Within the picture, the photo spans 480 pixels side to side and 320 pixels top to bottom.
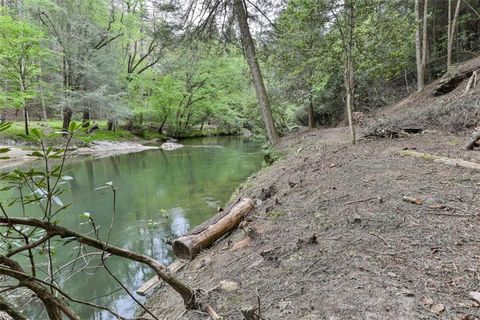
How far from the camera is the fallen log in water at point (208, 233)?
346cm

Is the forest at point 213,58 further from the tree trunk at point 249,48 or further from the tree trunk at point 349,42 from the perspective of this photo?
the tree trunk at point 249,48

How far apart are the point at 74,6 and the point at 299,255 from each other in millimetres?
20388

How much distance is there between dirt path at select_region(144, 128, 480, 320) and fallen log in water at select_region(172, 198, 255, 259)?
129 millimetres

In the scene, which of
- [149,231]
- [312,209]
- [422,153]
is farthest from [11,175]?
[422,153]

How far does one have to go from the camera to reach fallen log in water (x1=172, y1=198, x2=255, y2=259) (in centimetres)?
346

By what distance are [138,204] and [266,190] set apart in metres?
3.71

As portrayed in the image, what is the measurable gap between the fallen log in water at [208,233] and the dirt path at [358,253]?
13 centimetres

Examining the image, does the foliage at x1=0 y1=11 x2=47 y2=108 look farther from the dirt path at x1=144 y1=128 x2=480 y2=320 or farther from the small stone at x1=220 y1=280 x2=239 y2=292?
the small stone at x1=220 y1=280 x2=239 y2=292

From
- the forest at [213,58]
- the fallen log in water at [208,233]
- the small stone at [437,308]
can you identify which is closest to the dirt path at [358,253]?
the small stone at [437,308]

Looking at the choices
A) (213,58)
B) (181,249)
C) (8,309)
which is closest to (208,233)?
(181,249)

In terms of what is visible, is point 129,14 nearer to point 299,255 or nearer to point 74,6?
point 74,6

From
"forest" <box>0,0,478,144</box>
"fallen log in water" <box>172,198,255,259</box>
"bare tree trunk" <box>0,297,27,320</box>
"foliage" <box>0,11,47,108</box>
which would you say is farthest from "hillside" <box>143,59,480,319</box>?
"foliage" <box>0,11,47,108</box>

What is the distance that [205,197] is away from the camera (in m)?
7.49

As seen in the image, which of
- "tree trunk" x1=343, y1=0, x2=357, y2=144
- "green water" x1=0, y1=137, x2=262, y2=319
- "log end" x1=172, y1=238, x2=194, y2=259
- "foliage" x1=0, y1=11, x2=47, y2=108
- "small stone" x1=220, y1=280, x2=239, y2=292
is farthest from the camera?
"foliage" x1=0, y1=11, x2=47, y2=108
